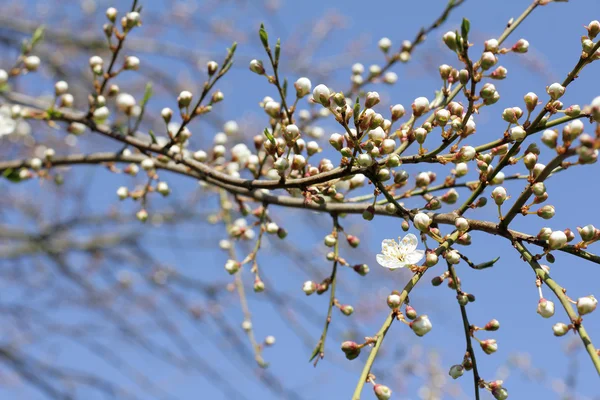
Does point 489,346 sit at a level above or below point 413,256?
below

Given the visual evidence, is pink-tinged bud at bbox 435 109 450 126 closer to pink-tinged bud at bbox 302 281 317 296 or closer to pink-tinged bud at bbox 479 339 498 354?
pink-tinged bud at bbox 479 339 498 354

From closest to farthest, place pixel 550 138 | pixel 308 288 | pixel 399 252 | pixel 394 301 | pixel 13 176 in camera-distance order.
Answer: pixel 550 138 < pixel 394 301 < pixel 399 252 < pixel 308 288 < pixel 13 176

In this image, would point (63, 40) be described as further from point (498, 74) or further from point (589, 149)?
point (589, 149)

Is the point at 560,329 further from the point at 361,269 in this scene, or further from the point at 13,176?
the point at 13,176

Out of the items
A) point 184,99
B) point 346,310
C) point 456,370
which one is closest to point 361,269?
point 346,310

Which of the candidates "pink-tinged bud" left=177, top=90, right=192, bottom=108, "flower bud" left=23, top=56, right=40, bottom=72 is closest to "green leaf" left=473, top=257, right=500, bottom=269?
"pink-tinged bud" left=177, top=90, right=192, bottom=108

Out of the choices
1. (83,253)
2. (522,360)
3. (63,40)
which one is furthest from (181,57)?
(522,360)
